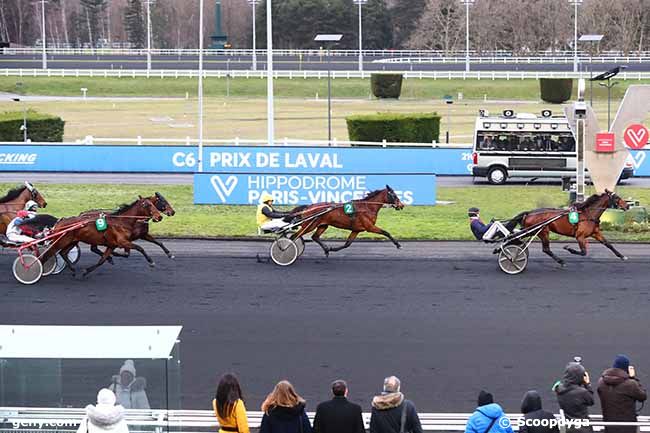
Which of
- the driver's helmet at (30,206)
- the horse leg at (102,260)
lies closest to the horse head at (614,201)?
the horse leg at (102,260)

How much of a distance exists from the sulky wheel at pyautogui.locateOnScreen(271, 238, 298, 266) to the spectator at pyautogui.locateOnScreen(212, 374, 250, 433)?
33.4 ft

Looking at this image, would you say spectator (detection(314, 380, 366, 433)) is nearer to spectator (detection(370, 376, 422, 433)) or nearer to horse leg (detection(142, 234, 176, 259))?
spectator (detection(370, 376, 422, 433))

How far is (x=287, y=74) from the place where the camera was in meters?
65.2

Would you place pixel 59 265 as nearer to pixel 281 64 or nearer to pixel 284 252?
pixel 284 252

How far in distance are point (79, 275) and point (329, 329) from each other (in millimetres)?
5388

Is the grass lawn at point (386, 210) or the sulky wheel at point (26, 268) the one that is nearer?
the sulky wheel at point (26, 268)

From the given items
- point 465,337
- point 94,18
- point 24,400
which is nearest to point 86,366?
point 24,400

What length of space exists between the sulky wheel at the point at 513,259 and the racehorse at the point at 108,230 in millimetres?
5473

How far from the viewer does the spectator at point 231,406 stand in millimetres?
7934

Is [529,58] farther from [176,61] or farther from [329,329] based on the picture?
[329,329]

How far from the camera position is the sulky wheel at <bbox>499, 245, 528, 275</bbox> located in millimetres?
17375

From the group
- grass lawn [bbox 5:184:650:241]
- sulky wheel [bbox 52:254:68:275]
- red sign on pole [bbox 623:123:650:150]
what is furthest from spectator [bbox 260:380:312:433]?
red sign on pole [bbox 623:123:650:150]

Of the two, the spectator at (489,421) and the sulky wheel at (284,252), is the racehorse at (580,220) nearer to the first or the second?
the sulky wheel at (284,252)

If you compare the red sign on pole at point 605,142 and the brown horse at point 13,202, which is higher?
the red sign on pole at point 605,142
